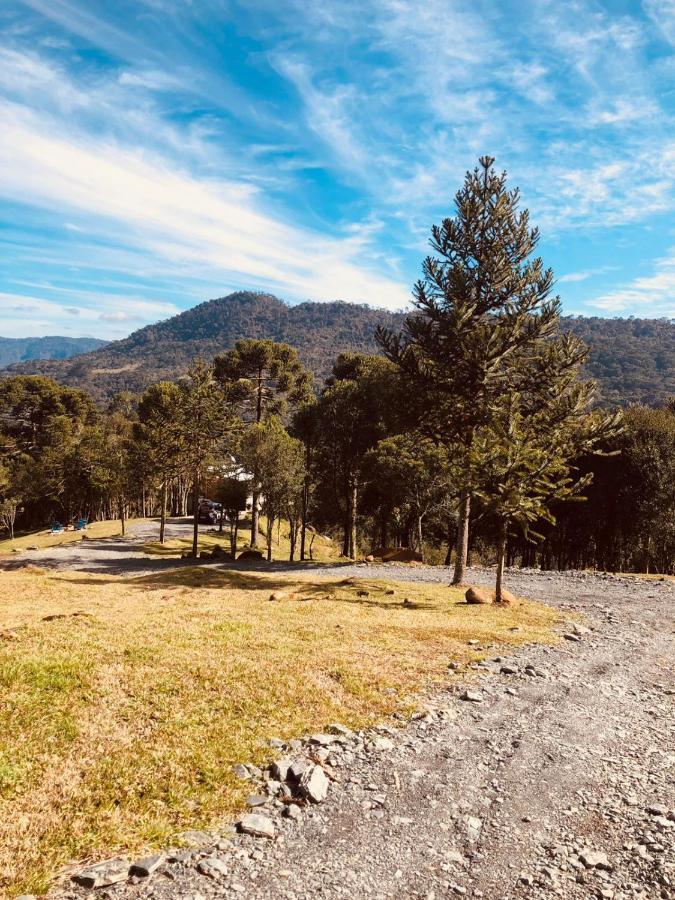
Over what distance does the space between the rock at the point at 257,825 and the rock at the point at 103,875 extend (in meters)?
1.28

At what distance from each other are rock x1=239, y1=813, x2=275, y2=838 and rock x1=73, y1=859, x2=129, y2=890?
1.28 m

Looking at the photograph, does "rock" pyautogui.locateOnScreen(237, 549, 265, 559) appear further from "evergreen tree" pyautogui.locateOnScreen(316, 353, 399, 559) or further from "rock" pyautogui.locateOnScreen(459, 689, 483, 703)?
"rock" pyautogui.locateOnScreen(459, 689, 483, 703)

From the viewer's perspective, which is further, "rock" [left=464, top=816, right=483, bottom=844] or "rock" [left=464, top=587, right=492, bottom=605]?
"rock" [left=464, top=587, right=492, bottom=605]

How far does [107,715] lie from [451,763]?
5.13 meters

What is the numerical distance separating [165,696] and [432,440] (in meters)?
19.2

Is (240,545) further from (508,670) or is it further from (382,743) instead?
(382,743)

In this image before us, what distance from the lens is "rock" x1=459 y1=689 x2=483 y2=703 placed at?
990cm

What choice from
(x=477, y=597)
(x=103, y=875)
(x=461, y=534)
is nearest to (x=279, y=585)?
(x=461, y=534)

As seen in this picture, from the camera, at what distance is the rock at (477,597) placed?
1992cm

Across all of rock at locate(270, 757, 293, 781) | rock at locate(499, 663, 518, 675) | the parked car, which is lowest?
the parked car

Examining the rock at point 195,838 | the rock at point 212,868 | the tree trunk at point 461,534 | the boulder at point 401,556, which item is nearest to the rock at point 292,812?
the rock at point 195,838

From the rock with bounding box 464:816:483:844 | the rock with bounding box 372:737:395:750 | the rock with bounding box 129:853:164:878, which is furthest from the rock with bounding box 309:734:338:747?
the rock with bounding box 129:853:164:878

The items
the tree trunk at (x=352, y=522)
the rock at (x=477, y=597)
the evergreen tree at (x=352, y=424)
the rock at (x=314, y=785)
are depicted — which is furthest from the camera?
the tree trunk at (x=352, y=522)

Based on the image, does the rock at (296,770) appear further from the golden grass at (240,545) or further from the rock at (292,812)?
the golden grass at (240,545)
